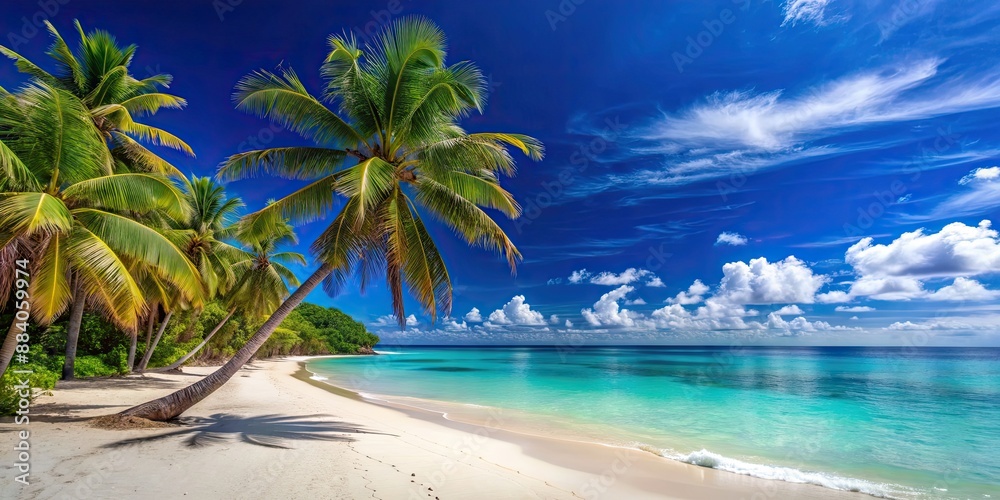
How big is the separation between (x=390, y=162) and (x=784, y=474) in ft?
31.4

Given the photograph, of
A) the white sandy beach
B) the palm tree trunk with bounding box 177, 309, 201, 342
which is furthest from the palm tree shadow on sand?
the palm tree trunk with bounding box 177, 309, 201, 342

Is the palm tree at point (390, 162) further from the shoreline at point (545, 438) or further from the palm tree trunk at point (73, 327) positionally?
the palm tree trunk at point (73, 327)

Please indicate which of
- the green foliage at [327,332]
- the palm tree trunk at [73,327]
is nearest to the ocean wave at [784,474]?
the palm tree trunk at [73,327]

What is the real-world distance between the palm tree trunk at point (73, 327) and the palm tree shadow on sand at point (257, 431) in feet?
19.7

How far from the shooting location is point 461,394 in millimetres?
21078

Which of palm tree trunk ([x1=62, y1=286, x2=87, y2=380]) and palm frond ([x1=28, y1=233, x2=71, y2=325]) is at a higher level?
palm frond ([x1=28, y1=233, x2=71, y2=325])

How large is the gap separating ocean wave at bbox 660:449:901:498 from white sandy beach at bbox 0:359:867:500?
0.31 meters

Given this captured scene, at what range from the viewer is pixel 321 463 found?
20.2 ft

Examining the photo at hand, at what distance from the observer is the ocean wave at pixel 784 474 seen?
23.7ft

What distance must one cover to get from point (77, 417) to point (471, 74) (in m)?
10.1

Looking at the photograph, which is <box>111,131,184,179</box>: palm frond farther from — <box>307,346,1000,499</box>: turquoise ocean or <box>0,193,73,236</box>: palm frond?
<box>307,346,1000,499</box>: turquoise ocean

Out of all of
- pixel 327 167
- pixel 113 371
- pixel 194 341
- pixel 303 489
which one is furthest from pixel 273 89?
pixel 194 341

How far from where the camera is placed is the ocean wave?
7.23 meters

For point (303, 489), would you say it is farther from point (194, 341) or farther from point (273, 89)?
point (194, 341)
